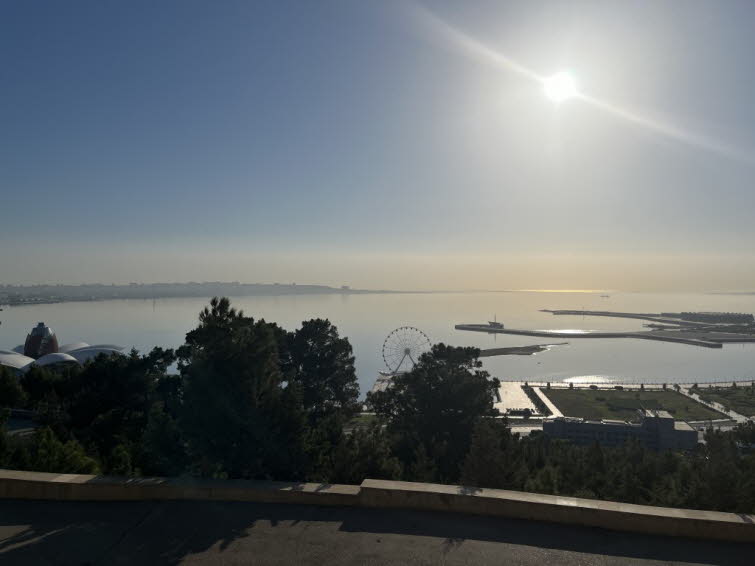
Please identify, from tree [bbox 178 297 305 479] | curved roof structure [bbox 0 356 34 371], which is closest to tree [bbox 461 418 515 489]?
tree [bbox 178 297 305 479]

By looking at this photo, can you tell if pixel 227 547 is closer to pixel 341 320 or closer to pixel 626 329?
pixel 341 320

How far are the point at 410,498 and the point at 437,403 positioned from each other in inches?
490

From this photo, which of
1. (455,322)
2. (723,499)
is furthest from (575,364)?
(723,499)

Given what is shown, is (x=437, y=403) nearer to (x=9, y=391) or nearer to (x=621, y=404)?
(x=9, y=391)

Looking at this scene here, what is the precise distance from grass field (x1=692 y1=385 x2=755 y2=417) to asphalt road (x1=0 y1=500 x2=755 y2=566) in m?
51.6

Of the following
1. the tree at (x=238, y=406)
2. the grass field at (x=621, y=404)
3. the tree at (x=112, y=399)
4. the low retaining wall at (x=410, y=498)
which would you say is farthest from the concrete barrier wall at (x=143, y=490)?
the grass field at (x=621, y=404)

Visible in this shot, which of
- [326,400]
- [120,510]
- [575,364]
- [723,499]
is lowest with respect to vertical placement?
[575,364]

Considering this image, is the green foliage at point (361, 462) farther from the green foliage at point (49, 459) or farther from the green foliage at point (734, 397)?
the green foliage at point (734, 397)

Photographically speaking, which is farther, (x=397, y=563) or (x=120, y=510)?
(x=120, y=510)

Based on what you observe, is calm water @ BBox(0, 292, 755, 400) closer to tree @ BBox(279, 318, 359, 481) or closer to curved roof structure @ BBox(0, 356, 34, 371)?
curved roof structure @ BBox(0, 356, 34, 371)

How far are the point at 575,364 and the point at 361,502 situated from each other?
7835 centimetres

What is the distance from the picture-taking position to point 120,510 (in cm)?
479

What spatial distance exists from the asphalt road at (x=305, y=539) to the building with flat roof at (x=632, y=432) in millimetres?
33279

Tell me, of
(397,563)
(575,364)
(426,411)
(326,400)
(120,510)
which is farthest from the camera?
(575,364)
